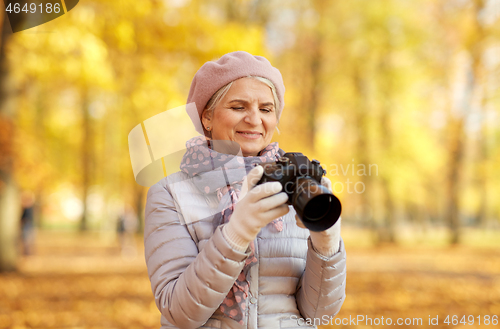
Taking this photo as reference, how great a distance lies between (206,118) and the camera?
1.75 metres

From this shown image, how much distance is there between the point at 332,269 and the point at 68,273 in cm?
804

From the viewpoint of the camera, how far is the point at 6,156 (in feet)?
22.6

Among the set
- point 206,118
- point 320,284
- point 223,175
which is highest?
point 206,118

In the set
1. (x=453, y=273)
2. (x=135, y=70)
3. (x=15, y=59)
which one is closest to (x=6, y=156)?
(x=15, y=59)

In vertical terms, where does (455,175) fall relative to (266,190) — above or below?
above

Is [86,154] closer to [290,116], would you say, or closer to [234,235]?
[290,116]

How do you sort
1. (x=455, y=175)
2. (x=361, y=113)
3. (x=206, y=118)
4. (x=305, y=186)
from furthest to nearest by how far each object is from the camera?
(x=455, y=175) → (x=361, y=113) → (x=206, y=118) → (x=305, y=186)

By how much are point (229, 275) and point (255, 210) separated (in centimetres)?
23

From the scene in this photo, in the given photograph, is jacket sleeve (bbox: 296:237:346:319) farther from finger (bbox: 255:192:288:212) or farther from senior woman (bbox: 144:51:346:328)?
finger (bbox: 255:192:288:212)

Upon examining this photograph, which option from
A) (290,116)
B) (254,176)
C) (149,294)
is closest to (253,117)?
(254,176)

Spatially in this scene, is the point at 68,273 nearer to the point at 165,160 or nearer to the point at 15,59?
A: the point at 15,59

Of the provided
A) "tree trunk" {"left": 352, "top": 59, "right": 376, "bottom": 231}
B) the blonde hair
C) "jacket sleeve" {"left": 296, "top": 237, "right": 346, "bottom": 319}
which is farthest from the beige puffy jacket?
"tree trunk" {"left": 352, "top": 59, "right": 376, "bottom": 231}

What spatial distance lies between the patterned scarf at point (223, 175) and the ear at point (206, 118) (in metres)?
0.12

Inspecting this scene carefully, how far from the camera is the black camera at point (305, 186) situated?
1.31 meters
